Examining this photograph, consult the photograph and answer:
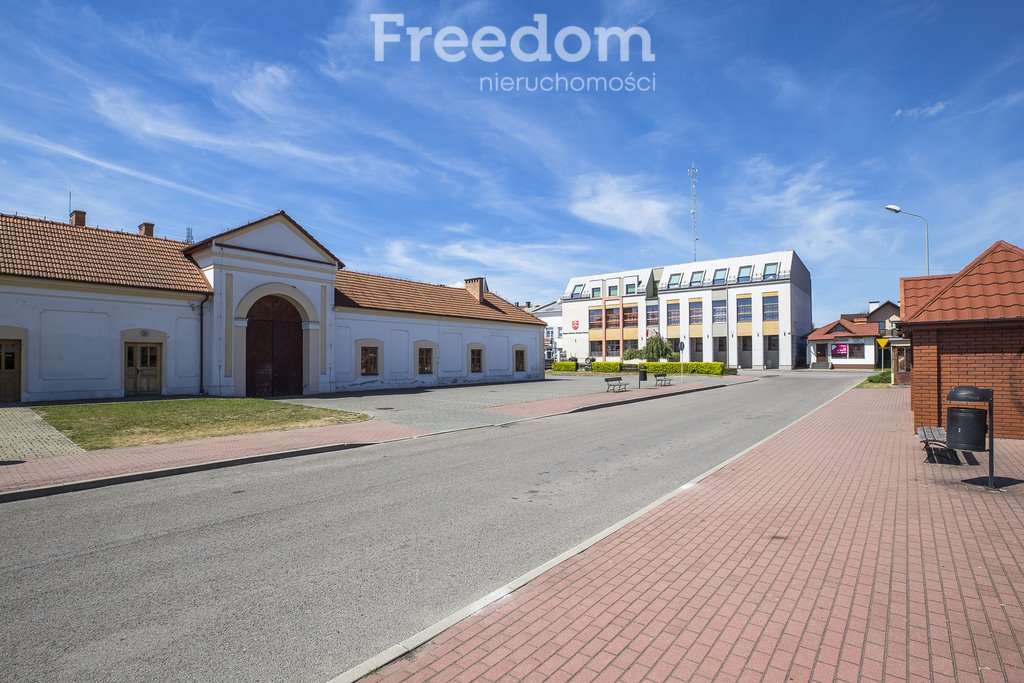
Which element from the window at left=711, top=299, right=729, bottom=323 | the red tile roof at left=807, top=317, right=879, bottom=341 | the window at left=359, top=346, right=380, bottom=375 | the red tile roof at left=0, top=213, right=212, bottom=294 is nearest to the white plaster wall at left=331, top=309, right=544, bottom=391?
the window at left=359, top=346, right=380, bottom=375

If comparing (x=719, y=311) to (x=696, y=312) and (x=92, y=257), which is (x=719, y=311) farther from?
(x=92, y=257)

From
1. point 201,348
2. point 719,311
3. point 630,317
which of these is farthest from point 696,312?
point 201,348

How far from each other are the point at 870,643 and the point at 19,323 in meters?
22.3

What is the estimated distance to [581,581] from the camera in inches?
167

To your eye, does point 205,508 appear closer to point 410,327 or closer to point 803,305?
point 410,327

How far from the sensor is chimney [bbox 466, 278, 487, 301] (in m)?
36.5

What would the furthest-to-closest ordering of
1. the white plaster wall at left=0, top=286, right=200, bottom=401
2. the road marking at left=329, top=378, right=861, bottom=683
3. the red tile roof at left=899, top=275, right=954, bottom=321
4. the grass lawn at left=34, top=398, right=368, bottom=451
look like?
the white plaster wall at left=0, top=286, right=200, bottom=401, the red tile roof at left=899, top=275, right=954, bottom=321, the grass lawn at left=34, top=398, right=368, bottom=451, the road marking at left=329, top=378, right=861, bottom=683

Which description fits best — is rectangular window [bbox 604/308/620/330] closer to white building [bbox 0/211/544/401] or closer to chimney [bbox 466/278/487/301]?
chimney [bbox 466/278/487/301]

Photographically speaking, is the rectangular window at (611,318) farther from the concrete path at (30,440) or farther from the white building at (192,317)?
the concrete path at (30,440)

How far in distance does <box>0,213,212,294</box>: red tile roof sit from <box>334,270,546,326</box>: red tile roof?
6866mm

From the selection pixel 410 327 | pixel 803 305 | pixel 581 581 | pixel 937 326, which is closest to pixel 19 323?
pixel 410 327

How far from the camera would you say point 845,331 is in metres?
57.8

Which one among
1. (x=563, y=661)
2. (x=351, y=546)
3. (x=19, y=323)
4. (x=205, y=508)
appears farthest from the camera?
(x=19, y=323)

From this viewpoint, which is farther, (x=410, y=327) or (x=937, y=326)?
(x=410, y=327)
